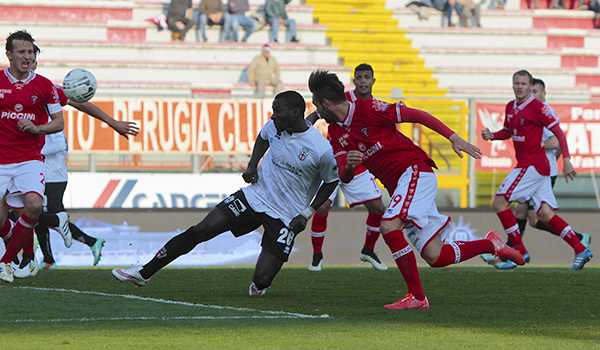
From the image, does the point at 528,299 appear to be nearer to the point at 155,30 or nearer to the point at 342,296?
the point at 342,296

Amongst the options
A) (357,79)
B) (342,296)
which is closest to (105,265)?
(357,79)

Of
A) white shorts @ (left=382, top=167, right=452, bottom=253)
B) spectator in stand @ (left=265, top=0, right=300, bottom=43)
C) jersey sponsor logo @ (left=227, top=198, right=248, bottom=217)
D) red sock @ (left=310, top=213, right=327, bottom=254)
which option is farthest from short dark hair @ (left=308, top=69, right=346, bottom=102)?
spectator in stand @ (left=265, top=0, right=300, bottom=43)

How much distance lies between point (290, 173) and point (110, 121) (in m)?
1.94

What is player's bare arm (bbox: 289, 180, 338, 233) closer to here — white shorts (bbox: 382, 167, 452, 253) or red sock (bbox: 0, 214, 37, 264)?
white shorts (bbox: 382, 167, 452, 253)

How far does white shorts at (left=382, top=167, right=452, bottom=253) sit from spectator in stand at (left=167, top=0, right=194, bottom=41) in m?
16.8

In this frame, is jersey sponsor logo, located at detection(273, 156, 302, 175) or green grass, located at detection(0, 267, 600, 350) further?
jersey sponsor logo, located at detection(273, 156, 302, 175)

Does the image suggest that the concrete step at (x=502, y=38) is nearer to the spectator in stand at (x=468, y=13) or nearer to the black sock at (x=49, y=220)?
the spectator in stand at (x=468, y=13)

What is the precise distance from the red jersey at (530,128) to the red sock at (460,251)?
4484 millimetres

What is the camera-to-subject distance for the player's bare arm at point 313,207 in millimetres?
7852

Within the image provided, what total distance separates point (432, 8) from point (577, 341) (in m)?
22.1

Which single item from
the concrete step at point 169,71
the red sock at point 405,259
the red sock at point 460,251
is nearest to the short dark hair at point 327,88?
the red sock at point 405,259

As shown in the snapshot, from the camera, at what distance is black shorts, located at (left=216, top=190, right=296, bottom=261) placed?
826 centimetres

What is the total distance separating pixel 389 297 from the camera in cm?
860

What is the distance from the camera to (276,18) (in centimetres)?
2464
